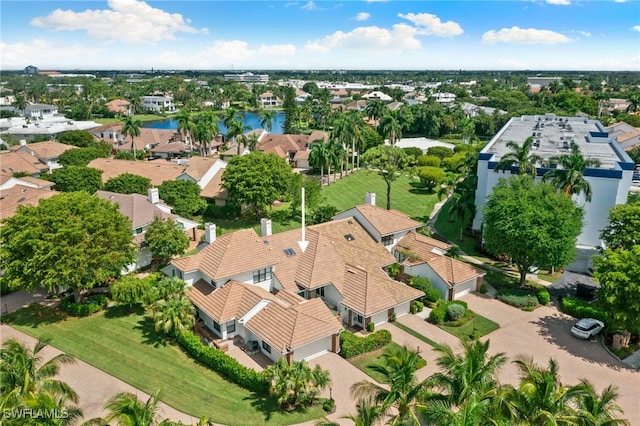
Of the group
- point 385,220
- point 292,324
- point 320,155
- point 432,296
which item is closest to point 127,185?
point 320,155

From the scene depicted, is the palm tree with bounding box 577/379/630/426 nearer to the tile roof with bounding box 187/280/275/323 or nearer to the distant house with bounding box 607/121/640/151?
the tile roof with bounding box 187/280/275/323

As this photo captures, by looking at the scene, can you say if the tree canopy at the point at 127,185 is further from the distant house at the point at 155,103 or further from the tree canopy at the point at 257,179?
the distant house at the point at 155,103

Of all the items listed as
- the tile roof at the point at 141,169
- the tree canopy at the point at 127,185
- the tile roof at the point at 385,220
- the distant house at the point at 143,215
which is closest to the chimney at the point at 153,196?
the distant house at the point at 143,215

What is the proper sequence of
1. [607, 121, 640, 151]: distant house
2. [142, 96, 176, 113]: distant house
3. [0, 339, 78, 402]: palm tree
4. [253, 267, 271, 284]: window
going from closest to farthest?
A: [0, 339, 78, 402]: palm tree, [253, 267, 271, 284]: window, [607, 121, 640, 151]: distant house, [142, 96, 176, 113]: distant house

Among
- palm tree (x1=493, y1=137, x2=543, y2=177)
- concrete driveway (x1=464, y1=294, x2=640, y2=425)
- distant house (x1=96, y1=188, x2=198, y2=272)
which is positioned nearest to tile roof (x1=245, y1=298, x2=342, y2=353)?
concrete driveway (x1=464, y1=294, x2=640, y2=425)

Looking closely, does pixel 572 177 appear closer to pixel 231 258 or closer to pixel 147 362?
pixel 231 258

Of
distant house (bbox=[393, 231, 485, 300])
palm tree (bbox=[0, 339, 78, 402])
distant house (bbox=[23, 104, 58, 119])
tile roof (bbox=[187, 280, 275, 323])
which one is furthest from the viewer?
distant house (bbox=[23, 104, 58, 119])
